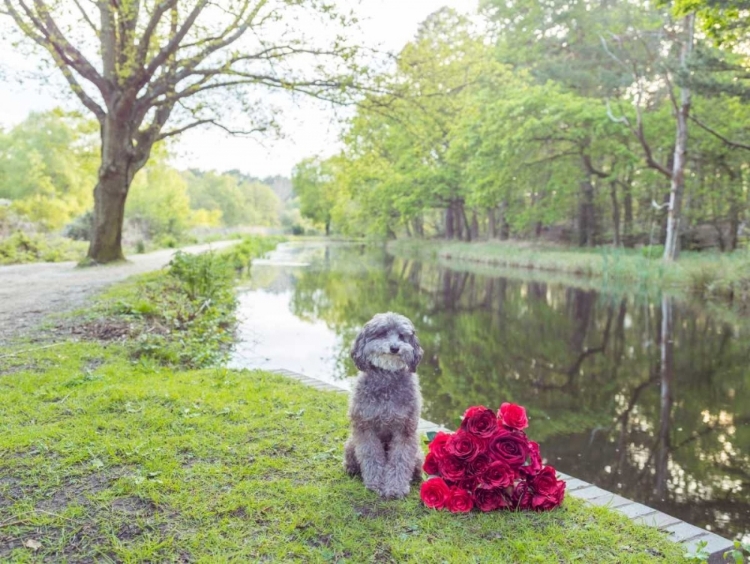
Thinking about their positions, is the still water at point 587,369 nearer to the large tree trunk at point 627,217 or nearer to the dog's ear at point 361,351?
the dog's ear at point 361,351

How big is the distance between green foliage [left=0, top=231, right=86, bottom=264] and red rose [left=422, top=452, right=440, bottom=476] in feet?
62.6

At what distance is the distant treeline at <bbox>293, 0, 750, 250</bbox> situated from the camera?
48.5 feet

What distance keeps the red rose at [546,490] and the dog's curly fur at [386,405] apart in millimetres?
789

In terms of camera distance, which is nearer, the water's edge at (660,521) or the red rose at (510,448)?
the water's edge at (660,521)

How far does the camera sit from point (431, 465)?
3.60 m

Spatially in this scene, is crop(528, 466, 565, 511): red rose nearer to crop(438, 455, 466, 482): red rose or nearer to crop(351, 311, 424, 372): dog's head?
crop(438, 455, 466, 482): red rose

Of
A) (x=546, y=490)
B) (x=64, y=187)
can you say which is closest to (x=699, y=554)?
(x=546, y=490)

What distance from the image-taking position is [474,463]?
134 inches

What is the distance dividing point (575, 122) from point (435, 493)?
22.9 meters

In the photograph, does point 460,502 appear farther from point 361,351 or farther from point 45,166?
point 45,166

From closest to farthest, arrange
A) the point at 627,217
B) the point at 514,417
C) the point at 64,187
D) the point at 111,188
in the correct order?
the point at 514,417 → the point at 111,188 → the point at 627,217 → the point at 64,187

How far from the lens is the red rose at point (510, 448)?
11.1ft

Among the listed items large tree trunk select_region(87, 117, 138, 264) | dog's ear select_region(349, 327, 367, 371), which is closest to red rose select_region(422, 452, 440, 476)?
dog's ear select_region(349, 327, 367, 371)

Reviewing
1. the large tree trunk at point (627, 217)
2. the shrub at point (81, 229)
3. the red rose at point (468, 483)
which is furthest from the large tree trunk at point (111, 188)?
the large tree trunk at point (627, 217)
